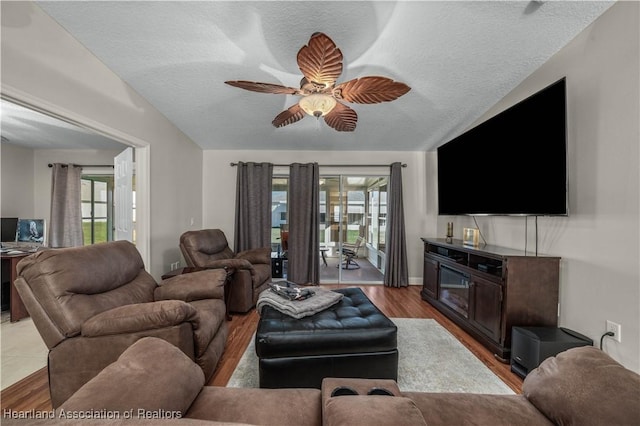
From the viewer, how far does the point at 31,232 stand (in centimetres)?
357

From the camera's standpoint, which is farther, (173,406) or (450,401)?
(450,401)

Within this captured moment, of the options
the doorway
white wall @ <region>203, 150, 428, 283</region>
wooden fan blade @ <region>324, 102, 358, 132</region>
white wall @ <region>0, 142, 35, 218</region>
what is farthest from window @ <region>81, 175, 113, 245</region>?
wooden fan blade @ <region>324, 102, 358, 132</region>

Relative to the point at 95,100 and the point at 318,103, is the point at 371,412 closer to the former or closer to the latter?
the point at 318,103

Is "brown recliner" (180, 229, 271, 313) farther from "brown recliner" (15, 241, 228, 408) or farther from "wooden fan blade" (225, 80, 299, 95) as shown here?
"wooden fan blade" (225, 80, 299, 95)

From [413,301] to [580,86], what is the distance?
115 inches

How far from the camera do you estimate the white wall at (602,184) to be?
64.0 inches

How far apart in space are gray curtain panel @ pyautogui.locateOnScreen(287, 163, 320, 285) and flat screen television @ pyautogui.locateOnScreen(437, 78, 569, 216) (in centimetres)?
225

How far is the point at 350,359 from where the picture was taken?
1.71 metres

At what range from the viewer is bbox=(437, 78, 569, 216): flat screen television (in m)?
1.88

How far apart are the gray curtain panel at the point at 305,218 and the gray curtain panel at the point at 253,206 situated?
0.41 m

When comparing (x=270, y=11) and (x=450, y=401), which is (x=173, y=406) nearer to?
(x=450, y=401)

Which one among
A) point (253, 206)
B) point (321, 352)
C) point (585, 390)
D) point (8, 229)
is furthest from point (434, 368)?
point (8, 229)

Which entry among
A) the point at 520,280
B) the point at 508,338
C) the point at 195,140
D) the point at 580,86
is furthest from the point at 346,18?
the point at 195,140

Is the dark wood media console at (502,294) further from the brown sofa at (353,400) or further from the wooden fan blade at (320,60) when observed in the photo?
the wooden fan blade at (320,60)
